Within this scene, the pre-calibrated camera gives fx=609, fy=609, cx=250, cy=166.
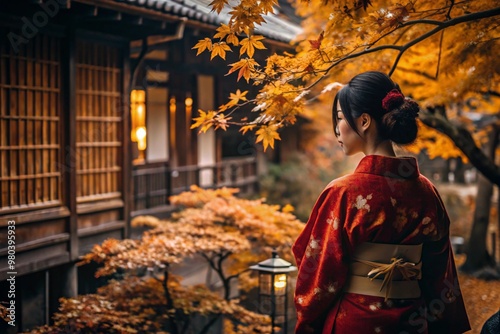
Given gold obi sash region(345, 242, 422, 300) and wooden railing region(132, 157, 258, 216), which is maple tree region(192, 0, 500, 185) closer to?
gold obi sash region(345, 242, 422, 300)

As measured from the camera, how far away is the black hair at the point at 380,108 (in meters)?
3.77

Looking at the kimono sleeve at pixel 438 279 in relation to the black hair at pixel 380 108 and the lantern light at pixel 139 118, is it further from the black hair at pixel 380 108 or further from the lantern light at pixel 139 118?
the lantern light at pixel 139 118

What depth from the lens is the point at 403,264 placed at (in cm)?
379

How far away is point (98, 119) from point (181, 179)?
21.6 feet

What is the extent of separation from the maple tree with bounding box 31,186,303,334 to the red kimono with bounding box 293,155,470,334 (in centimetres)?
360

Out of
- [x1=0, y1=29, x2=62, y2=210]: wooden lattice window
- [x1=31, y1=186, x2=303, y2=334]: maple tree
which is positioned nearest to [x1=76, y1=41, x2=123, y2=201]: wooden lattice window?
[x1=0, y1=29, x2=62, y2=210]: wooden lattice window

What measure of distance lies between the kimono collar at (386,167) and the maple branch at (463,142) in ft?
19.6

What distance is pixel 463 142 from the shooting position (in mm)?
9898

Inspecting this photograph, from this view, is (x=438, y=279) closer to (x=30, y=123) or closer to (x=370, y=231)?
(x=370, y=231)

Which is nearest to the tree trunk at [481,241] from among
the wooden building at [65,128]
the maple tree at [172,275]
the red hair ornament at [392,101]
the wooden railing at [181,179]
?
the wooden railing at [181,179]

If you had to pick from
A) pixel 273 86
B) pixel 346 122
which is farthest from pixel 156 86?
pixel 346 122

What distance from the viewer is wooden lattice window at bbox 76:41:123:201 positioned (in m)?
9.56

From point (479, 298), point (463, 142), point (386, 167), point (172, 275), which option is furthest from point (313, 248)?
point (479, 298)

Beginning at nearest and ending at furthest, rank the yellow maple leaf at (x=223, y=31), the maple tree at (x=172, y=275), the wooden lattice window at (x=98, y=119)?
the yellow maple leaf at (x=223, y=31) → the maple tree at (x=172, y=275) → the wooden lattice window at (x=98, y=119)
